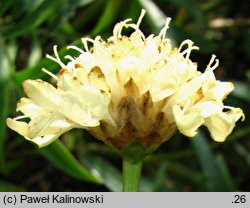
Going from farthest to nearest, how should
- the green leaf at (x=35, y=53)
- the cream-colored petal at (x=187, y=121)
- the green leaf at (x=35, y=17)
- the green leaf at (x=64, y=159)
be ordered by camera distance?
the green leaf at (x=35, y=53) < the green leaf at (x=35, y=17) < the green leaf at (x=64, y=159) < the cream-colored petal at (x=187, y=121)

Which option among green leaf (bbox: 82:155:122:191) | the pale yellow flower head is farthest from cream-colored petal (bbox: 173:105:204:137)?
green leaf (bbox: 82:155:122:191)

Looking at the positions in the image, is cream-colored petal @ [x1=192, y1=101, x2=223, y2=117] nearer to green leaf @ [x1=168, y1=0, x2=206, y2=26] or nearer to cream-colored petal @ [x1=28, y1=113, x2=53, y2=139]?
cream-colored petal @ [x1=28, y1=113, x2=53, y2=139]

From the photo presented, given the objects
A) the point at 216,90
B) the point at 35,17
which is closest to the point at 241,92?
the point at 35,17

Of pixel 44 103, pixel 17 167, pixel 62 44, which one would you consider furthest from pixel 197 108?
pixel 17 167

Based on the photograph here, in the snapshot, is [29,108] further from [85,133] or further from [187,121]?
[85,133]

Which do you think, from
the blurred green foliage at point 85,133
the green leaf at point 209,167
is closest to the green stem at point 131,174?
the blurred green foliage at point 85,133

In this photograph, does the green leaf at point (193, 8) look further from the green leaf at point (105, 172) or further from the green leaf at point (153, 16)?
the green leaf at point (105, 172)

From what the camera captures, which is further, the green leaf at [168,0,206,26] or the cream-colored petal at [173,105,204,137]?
the green leaf at [168,0,206,26]
